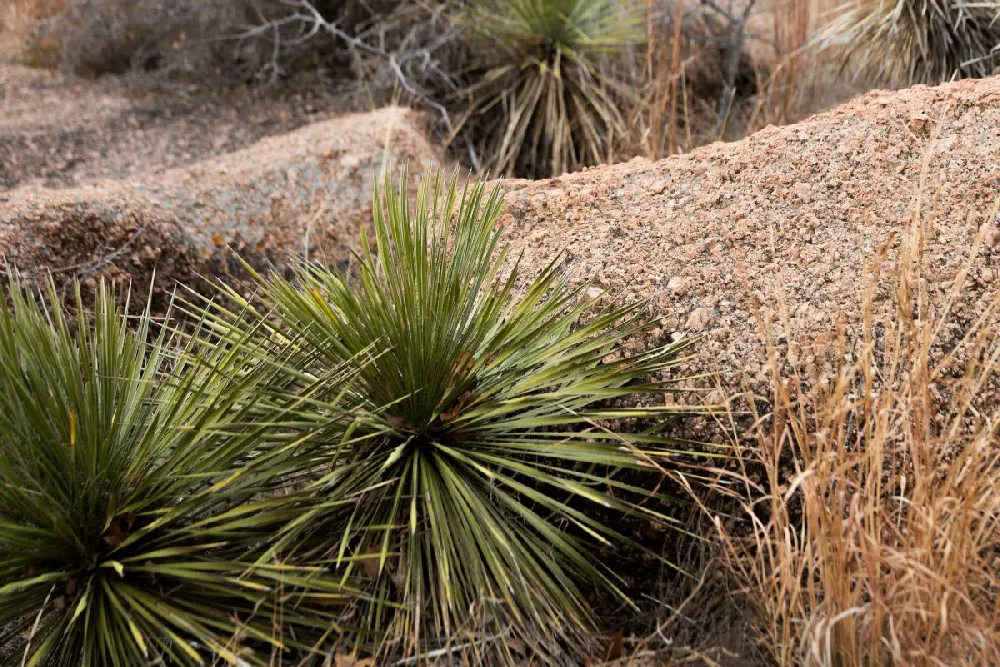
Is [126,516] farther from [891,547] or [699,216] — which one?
[699,216]

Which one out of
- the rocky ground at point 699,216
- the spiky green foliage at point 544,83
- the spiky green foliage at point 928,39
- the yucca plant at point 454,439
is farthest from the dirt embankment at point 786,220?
the spiky green foliage at point 544,83

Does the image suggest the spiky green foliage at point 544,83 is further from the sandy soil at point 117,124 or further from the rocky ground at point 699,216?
the sandy soil at point 117,124

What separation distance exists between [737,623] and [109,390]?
65.9 inches

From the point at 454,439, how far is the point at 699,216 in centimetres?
118

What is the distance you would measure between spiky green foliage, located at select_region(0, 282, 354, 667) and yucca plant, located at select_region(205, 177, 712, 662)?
0.15 metres

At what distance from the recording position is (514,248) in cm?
313

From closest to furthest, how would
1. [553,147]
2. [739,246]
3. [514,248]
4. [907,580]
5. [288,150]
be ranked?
[907,580]
[739,246]
[514,248]
[288,150]
[553,147]

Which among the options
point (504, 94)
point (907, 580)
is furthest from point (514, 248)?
point (504, 94)

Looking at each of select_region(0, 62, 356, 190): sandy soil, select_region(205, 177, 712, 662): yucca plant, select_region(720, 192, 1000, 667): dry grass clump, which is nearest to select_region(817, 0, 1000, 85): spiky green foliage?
select_region(720, 192, 1000, 667): dry grass clump

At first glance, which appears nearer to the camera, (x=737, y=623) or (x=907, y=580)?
(x=907, y=580)

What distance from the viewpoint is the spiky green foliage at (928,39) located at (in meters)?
4.10

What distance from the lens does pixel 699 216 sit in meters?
2.92

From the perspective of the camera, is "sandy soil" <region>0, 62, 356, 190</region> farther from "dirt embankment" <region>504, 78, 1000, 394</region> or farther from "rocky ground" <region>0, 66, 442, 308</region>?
"dirt embankment" <region>504, 78, 1000, 394</region>

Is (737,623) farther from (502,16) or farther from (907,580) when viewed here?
(502,16)
